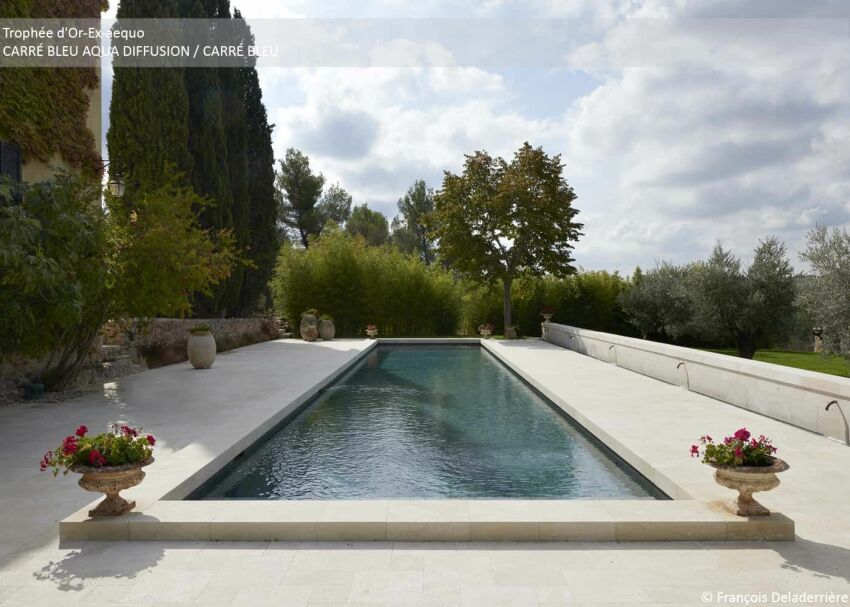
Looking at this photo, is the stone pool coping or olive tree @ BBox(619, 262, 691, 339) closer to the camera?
the stone pool coping

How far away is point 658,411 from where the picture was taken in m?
7.15

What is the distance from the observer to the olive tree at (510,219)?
20297 millimetres

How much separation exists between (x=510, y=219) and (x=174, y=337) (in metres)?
12.2

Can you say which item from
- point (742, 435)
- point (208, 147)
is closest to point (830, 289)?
point (742, 435)

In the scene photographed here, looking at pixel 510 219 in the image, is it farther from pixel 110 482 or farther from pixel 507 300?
pixel 110 482

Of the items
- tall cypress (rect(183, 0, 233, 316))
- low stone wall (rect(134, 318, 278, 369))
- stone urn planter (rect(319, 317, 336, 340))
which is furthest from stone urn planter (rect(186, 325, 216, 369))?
stone urn planter (rect(319, 317, 336, 340))

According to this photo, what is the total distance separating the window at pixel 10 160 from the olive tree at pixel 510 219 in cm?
1408

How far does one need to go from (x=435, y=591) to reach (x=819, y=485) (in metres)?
3.43

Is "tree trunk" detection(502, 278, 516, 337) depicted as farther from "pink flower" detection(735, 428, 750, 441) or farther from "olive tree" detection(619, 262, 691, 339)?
"pink flower" detection(735, 428, 750, 441)

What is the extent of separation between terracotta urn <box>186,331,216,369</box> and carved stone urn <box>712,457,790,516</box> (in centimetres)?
1074

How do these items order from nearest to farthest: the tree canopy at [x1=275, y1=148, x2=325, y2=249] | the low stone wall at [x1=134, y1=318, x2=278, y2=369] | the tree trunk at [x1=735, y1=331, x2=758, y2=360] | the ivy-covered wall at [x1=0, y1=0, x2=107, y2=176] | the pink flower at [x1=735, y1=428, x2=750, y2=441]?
the pink flower at [x1=735, y1=428, x2=750, y2=441] < the ivy-covered wall at [x1=0, y1=0, x2=107, y2=176] < the low stone wall at [x1=134, y1=318, x2=278, y2=369] < the tree trunk at [x1=735, y1=331, x2=758, y2=360] < the tree canopy at [x1=275, y1=148, x2=325, y2=249]

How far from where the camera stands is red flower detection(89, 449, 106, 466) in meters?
3.64

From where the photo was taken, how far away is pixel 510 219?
20.3 metres

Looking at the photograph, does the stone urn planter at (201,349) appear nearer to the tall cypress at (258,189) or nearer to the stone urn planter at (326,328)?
the tall cypress at (258,189)
